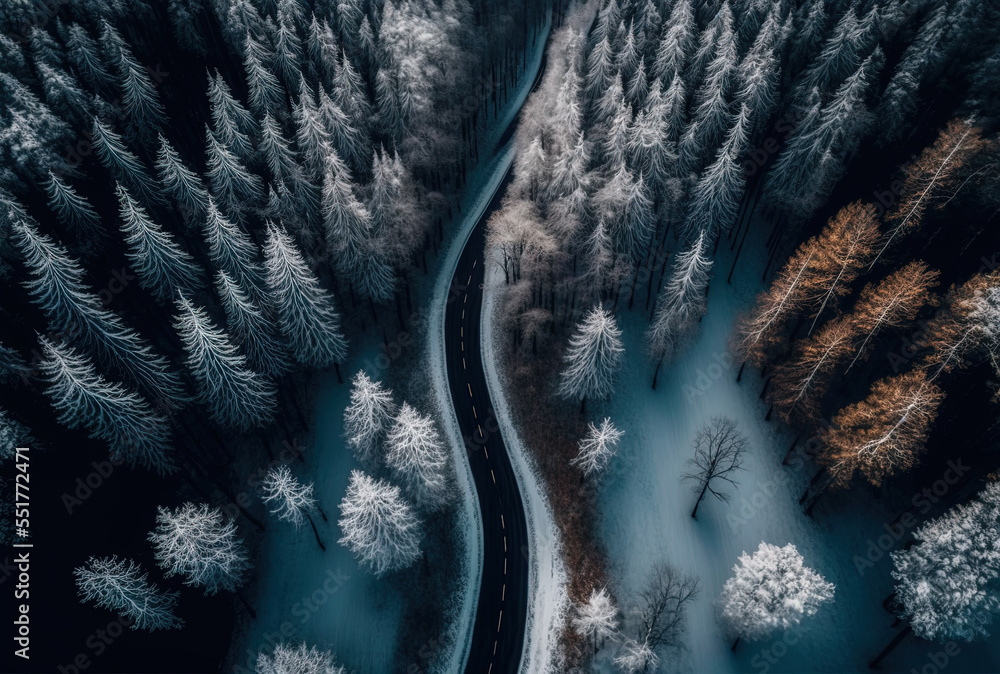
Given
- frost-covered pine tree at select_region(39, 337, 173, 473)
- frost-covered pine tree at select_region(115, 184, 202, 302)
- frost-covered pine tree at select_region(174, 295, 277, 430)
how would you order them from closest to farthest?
frost-covered pine tree at select_region(39, 337, 173, 473), frost-covered pine tree at select_region(174, 295, 277, 430), frost-covered pine tree at select_region(115, 184, 202, 302)

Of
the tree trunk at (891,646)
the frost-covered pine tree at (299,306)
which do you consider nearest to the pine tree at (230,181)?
the frost-covered pine tree at (299,306)

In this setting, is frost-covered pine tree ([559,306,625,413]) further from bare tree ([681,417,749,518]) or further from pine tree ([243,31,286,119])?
pine tree ([243,31,286,119])

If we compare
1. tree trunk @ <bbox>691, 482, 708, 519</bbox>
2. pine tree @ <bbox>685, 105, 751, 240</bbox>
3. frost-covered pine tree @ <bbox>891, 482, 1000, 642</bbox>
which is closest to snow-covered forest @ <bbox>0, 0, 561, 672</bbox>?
tree trunk @ <bbox>691, 482, 708, 519</bbox>

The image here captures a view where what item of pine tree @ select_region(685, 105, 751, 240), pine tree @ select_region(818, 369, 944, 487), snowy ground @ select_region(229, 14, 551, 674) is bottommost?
snowy ground @ select_region(229, 14, 551, 674)

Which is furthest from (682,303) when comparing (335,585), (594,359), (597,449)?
(335,585)

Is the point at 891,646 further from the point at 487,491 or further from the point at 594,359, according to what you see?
the point at 487,491

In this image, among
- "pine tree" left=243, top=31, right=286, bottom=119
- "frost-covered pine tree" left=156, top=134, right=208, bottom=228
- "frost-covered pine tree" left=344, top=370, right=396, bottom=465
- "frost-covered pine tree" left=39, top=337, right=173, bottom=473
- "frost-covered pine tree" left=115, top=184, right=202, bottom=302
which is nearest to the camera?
"frost-covered pine tree" left=39, top=337, right=173, bottom=473

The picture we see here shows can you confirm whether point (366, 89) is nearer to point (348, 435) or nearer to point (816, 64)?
point (348, 435)

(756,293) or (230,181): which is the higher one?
(230,181)
